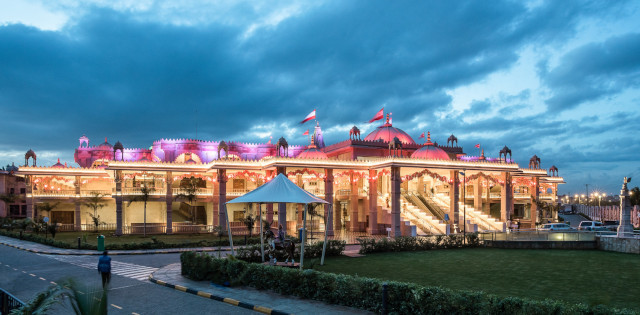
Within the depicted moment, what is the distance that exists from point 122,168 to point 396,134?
94.0 ft

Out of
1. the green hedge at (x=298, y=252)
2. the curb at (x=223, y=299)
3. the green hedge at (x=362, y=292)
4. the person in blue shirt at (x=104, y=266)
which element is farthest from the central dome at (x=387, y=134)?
the person in blue shirt at (x=104, y=266)

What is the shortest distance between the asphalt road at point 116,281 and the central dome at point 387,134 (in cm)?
2979

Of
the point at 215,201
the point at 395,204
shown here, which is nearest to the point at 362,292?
the point at 395,204

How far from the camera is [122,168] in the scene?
136 feet

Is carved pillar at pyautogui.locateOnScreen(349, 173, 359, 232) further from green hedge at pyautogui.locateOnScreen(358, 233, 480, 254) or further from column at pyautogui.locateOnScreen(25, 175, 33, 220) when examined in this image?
column at pyautogui.locateOnScreen(25, 175, 33, 220)

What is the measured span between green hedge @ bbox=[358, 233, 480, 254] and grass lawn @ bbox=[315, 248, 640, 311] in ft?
3.22

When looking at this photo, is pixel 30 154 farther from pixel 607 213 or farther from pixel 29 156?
pixel 607 213

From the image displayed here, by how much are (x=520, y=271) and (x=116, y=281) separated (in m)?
16.7

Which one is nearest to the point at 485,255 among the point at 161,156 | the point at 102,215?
the point at 161,156

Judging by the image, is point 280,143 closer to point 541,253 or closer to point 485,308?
point 541,253

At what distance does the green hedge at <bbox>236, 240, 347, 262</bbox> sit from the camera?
845 inches

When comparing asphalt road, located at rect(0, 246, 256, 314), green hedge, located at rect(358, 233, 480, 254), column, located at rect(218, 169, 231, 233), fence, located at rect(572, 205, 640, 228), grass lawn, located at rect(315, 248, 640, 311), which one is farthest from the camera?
fence, located at rect(572, 205, 640, 228)

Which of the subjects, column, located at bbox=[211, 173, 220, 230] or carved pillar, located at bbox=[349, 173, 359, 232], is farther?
carved pillar, located at bbox=[349, 173, 359, 232]

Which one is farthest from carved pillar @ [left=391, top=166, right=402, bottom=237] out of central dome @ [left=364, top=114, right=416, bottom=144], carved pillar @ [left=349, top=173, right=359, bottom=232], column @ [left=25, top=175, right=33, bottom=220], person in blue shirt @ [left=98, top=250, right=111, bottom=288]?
column @ [left=25, top=175, right=33, bottom=220]
